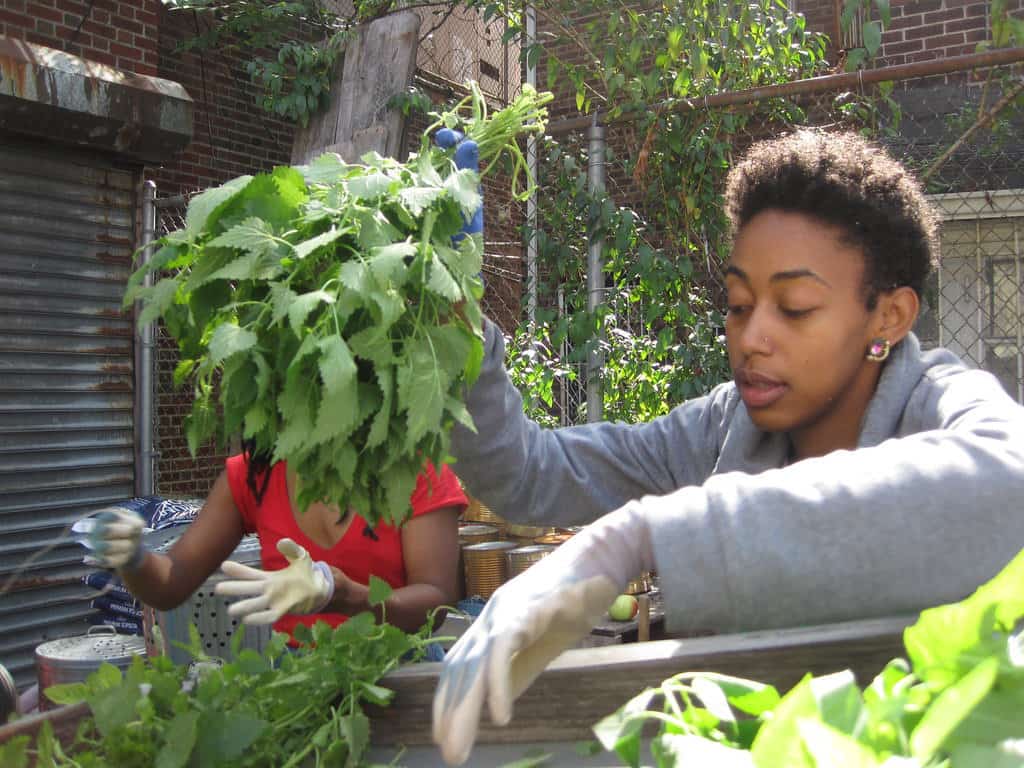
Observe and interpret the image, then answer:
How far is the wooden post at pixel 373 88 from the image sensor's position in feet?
9.91

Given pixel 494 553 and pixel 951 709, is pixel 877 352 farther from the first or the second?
pixel 494 553

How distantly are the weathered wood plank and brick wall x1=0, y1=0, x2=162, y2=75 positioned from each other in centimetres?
497

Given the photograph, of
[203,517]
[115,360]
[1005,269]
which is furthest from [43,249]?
[1005,269]

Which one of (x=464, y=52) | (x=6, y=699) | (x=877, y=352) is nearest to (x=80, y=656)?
(x=6, y=699)

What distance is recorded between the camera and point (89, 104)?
479 centimetres

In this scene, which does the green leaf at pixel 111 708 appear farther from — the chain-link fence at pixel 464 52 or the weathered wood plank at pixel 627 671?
the chain-link fence at pixel 464 52

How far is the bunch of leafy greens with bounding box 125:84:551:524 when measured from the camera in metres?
1.29

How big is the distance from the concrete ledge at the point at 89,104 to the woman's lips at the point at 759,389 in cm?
406

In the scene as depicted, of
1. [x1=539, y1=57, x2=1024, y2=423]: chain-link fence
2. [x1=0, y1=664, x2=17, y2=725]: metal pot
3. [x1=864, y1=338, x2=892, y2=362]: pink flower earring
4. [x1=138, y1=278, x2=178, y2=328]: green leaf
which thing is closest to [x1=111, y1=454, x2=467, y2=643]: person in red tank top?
[x1=0, y1=664, x2=17, y2=725]: metal pot

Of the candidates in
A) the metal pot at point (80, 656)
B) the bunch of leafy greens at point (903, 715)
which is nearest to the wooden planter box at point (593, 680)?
the bunch of leafy greens at point (903, 715)

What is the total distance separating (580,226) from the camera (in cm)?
481

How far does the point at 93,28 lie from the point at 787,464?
493 centimetres

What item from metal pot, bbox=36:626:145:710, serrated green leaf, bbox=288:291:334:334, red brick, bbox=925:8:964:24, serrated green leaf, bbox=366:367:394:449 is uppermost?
red brick, bbox=925:8:964:24

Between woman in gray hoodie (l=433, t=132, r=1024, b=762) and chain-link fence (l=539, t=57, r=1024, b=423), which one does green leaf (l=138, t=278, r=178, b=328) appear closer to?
woman in gray hoodie (l=433, t=132, r=1024, b=762)
